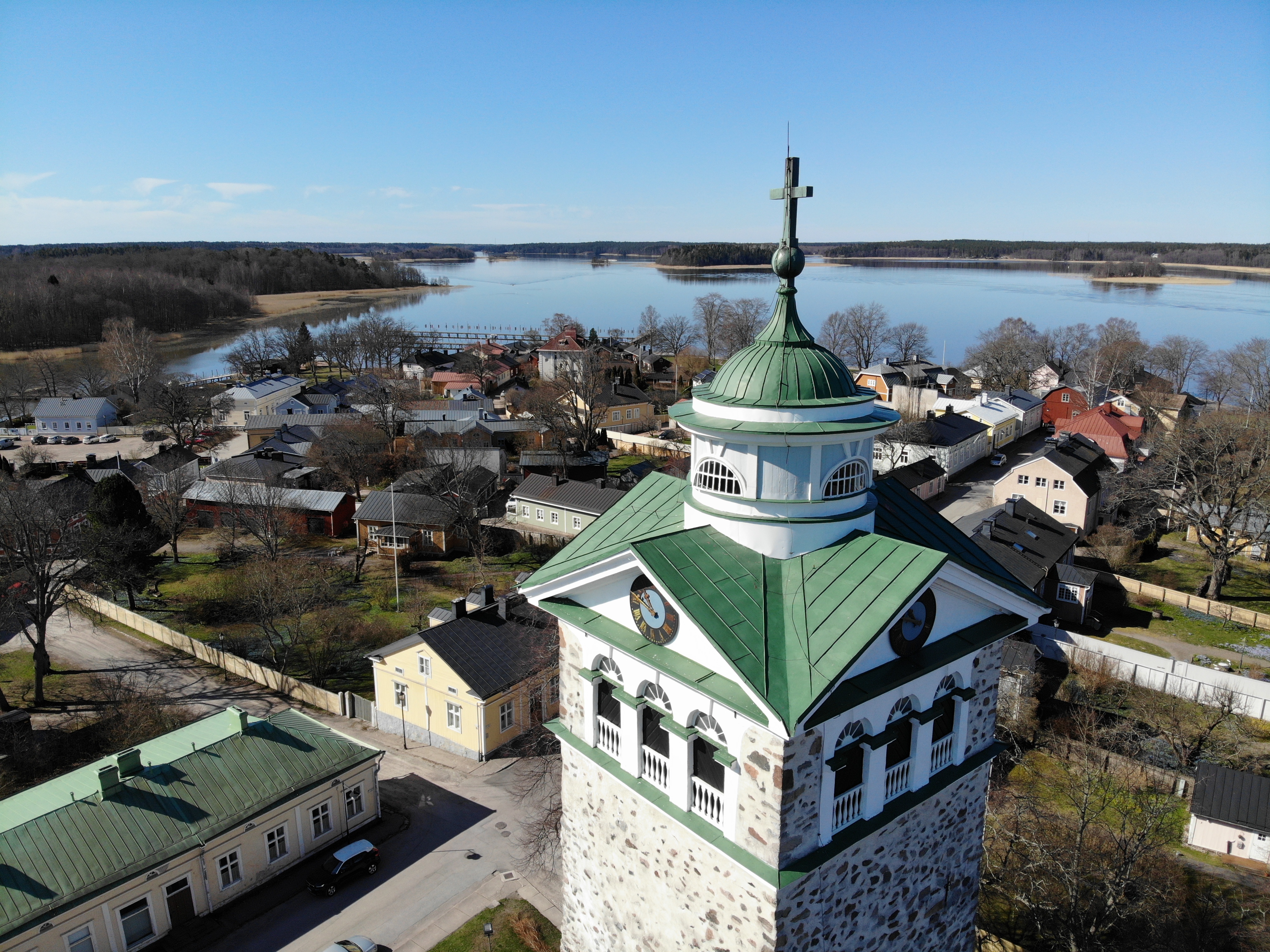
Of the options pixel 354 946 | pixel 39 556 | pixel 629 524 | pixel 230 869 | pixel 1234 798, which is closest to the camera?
pixel 629 524

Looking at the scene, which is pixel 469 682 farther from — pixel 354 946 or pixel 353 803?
pixel 354 946

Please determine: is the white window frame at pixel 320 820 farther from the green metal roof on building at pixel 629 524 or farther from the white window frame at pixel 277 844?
the green metal roof on building at pixel 629 524

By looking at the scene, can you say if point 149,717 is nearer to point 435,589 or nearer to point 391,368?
point 435,589

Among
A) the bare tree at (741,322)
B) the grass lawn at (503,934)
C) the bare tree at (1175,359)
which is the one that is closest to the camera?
the grass lawn at (503,934)

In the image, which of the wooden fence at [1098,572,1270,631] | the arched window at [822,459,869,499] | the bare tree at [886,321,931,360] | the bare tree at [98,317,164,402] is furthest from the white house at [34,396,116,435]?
the bare tree at [886,321,931,360]

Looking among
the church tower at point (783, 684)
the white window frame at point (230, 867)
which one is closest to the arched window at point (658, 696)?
the church tower at point (783, 684)

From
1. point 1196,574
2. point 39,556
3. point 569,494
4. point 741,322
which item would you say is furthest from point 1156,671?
point 741,322

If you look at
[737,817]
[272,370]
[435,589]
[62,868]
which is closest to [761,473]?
[737,817]
